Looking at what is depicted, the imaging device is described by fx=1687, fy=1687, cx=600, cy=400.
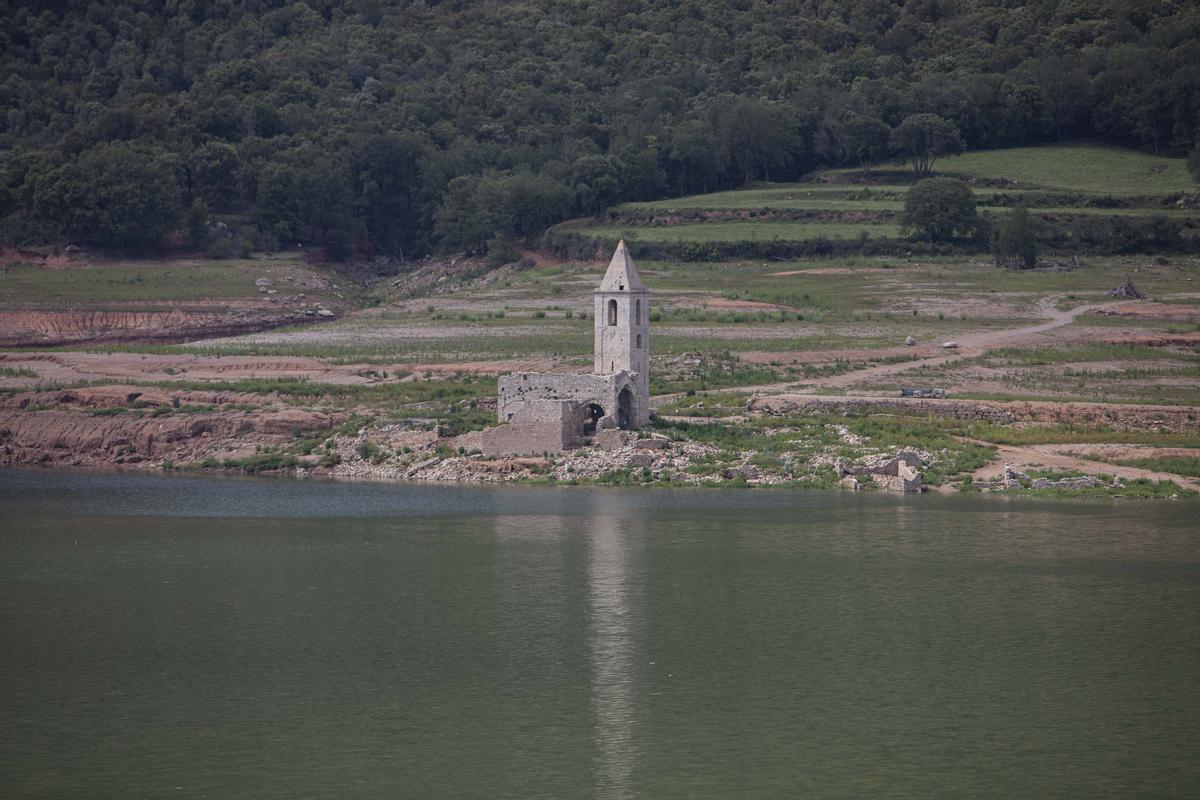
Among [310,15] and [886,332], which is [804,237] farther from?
[310,15]

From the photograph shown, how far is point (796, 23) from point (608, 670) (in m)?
132

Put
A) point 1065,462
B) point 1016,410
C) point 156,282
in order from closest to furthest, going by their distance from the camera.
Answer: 1. point 1065,462
2. point 1016,410
3. point 156,282

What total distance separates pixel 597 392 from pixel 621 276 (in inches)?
156

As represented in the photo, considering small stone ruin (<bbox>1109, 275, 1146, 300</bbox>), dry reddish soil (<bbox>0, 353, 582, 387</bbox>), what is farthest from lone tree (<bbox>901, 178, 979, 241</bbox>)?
dry reddish soil (<bbox>0, 353, 582, 387</bbox>)

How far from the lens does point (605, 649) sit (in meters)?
29.3

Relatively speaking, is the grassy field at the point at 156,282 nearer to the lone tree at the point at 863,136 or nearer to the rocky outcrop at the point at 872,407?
the lone tree at the point at 863,136

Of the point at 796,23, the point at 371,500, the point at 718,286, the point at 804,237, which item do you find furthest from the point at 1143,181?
the point at 371,500

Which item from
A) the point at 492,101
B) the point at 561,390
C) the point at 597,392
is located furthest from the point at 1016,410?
the point at 492,101

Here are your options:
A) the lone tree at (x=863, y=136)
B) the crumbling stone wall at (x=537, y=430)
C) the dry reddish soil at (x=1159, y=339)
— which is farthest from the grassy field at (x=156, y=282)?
the dry reddish soil at (x=1159, y=339)

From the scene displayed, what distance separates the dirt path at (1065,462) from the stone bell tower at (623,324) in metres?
11.1

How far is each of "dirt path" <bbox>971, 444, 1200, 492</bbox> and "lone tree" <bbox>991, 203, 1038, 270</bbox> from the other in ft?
136

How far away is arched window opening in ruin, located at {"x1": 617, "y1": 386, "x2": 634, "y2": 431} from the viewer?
52.9m

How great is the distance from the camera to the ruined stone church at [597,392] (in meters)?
51.7

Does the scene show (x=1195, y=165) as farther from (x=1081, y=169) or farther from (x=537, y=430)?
(x=537, y=430)
